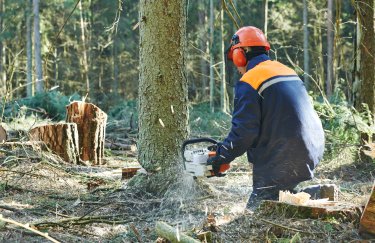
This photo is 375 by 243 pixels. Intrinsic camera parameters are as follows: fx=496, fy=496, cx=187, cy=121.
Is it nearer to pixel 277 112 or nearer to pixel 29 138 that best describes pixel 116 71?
pixel 29 138

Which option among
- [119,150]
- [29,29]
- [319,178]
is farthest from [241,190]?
[29,29]

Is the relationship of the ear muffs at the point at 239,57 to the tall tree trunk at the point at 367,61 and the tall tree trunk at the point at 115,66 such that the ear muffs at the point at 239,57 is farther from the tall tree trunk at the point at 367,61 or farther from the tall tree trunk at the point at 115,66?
the tall tree trunk at the point at 115,66

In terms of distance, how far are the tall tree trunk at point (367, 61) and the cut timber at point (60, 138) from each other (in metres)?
4.60

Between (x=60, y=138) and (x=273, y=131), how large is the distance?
165 inches

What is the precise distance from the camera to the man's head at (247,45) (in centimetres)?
500

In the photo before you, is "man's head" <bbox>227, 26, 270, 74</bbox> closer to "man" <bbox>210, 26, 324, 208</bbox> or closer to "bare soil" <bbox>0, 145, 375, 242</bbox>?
"man" <bbox>210, 26, 324, 208</bbox>

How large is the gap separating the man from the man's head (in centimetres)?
23

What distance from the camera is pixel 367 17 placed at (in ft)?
25.2

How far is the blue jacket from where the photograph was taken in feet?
15.1

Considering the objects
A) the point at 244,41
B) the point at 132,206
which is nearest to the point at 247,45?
the point at 244,41

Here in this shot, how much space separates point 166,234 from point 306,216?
115 cm

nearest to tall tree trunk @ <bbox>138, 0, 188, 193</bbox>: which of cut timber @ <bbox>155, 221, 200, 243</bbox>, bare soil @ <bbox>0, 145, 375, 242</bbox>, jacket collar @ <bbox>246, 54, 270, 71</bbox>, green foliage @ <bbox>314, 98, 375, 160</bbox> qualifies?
bare soil @ <bbox>0, 145, 375, 242</bbox>

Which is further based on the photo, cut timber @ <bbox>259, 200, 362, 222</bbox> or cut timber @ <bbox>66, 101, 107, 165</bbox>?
cut timber @ <bbox>66, 101, 107, 165</bbox>

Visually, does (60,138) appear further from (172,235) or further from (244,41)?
(172,235)
